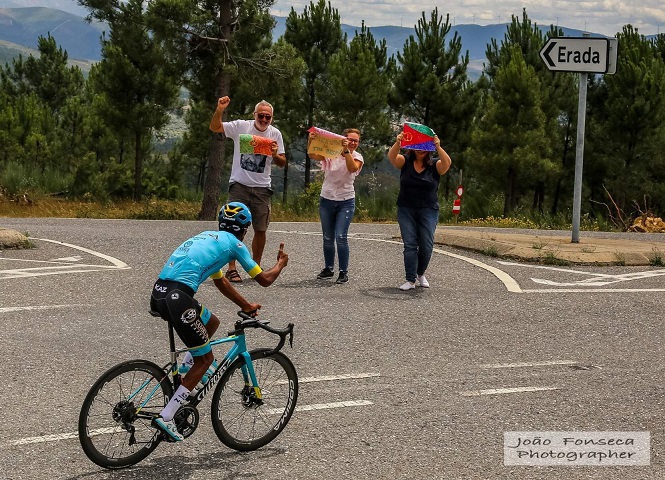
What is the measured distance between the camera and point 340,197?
11547 millimetres

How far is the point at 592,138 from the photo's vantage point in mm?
45875

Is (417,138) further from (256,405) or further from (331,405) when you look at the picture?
(256,405)

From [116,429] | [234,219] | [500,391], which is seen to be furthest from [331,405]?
[116,429]

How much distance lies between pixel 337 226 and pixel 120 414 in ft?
21.7

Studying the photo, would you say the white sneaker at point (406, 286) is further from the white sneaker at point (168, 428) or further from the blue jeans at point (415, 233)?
the white sneaker at point (168, 428)

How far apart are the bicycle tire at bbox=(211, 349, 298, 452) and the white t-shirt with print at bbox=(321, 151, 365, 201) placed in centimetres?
575

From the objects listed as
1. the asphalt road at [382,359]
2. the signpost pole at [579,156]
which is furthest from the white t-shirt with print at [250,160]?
the signpost pole at [579,156]

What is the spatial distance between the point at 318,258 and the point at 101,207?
56.6ft

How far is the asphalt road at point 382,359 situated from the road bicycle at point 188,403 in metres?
0.13

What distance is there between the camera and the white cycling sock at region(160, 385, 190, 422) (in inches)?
207

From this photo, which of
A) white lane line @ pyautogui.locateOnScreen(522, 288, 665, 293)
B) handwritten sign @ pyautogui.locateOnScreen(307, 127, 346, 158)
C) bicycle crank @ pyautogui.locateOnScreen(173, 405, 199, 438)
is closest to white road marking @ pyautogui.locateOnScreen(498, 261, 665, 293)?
white lane line @ pyautogui.locateOnScreen(522, 288, 665, 293)

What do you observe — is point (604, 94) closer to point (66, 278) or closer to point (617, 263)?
point (617, 263)

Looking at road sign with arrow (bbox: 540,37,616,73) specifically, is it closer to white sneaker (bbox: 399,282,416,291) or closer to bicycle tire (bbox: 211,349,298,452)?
white sneaker (bbox: 399,282,416,291)

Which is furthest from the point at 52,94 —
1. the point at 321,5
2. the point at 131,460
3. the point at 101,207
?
the point at 131,460
